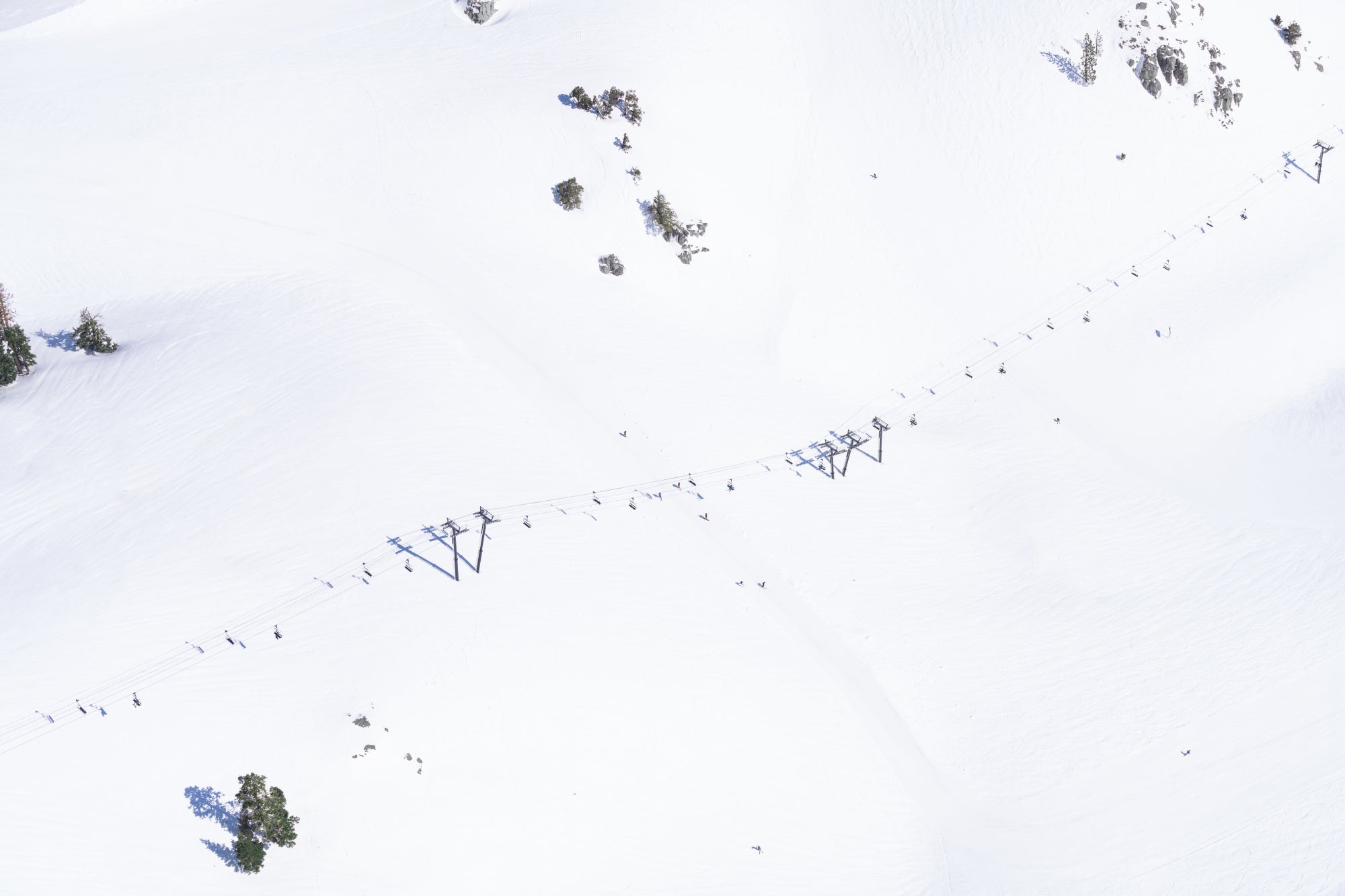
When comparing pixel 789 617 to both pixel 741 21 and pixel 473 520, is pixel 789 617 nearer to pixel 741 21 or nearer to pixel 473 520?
pixel 473 520

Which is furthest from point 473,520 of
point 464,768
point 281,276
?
point 281,276

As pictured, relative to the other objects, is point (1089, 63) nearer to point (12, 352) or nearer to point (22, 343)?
point (22, 343)

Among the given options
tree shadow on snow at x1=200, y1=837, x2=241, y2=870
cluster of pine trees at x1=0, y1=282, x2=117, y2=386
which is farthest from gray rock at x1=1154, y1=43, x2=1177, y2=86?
tree shadow on snow at x1=200, y1=837, x2=241, y2=870

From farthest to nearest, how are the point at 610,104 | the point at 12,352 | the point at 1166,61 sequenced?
the point at 1166,61 → the point at 610,104 → the point at 12,352

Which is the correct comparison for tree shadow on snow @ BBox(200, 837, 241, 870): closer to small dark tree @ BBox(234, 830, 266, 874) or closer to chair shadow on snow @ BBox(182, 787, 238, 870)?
chair shadow on snow @ BBox(182, 787, 238, 870)

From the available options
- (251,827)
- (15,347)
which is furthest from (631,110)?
(251,827)

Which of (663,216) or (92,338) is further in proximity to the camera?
(663,216)

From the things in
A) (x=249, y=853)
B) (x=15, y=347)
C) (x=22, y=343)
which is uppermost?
(x=22, y=343)
